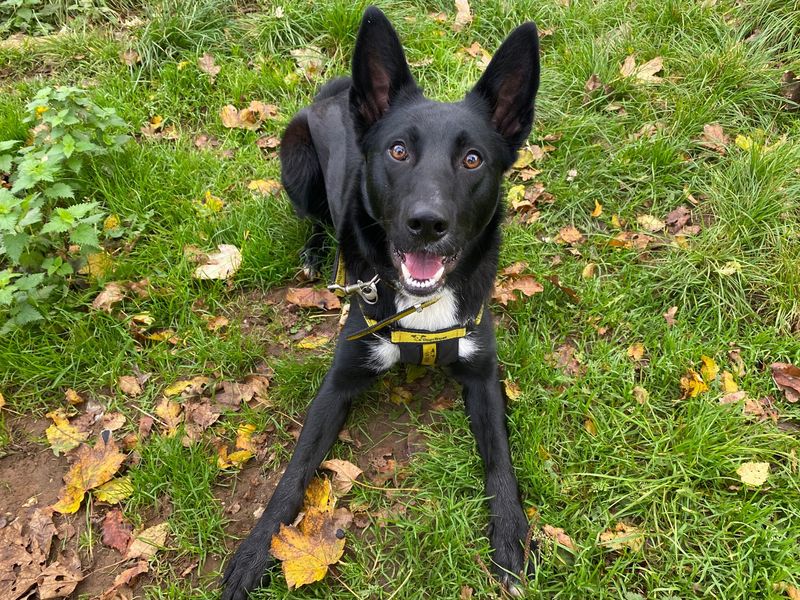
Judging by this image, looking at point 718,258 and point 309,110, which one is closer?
point 718,258

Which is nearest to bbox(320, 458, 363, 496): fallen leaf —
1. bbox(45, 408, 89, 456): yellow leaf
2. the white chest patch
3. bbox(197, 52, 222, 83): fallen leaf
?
the white chest patch

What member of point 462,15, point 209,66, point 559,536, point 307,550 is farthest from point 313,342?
point 462,15

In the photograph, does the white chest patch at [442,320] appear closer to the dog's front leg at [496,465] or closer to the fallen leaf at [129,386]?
the dog's front leg at [496,465]

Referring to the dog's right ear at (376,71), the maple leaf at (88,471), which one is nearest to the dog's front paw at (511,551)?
the maple leaf at (88,471)

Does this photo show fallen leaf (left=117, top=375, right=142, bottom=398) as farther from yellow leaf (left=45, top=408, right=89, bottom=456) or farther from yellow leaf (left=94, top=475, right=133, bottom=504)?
yellow leaf (left=94, top=475, right=133, bottom=504)

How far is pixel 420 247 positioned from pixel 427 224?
16 cm

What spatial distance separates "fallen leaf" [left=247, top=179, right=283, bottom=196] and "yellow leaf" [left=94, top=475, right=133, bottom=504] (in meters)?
1.93

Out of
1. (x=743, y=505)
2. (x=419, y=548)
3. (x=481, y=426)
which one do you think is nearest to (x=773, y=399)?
(x=743, y=505)

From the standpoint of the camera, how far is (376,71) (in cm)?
235

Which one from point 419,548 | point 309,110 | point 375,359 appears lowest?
point 419,548

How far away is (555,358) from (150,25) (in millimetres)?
3889

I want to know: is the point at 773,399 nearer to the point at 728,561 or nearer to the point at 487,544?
the point at 728,561

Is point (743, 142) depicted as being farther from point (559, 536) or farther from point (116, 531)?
point (116, 531)

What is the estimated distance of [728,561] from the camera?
212 cm
